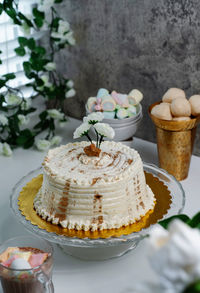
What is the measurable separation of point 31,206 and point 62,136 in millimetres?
538

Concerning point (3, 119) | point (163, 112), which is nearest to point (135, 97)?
point (163, 112)

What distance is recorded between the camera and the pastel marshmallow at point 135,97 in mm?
1337

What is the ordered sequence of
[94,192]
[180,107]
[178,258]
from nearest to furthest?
1. [178,258]
2. [94,192]
3. [180,107]

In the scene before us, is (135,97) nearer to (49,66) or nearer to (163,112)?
(163,112)

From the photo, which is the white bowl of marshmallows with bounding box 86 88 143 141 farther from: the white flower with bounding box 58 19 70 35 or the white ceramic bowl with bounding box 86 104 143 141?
the white flower with bounding box 58 19 70 35

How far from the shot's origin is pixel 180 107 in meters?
1.16

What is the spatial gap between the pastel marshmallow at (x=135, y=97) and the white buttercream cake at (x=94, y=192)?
320 mm

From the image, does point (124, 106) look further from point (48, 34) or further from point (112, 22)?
point (48, 34)

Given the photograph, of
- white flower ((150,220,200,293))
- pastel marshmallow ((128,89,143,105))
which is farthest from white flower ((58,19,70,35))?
white flower ((150,220,200,293))

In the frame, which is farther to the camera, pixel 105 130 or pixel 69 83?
pixel 69 83

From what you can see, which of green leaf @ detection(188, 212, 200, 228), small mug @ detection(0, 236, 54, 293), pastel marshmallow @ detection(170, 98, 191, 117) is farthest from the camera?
pastel marshmallow @ detection(170, 98, 191, 117)

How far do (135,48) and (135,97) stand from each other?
6.5 inches

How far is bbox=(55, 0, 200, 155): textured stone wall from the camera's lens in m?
1.28

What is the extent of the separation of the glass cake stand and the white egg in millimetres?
108
